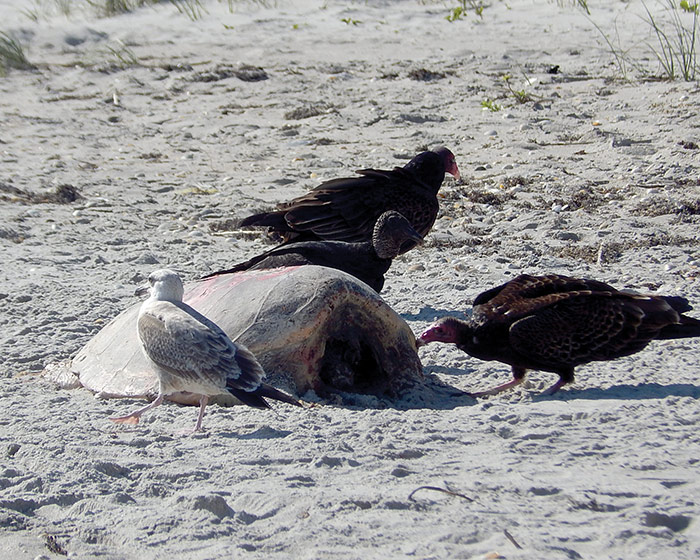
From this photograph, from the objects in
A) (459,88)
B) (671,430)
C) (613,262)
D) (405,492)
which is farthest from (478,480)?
(459,88)

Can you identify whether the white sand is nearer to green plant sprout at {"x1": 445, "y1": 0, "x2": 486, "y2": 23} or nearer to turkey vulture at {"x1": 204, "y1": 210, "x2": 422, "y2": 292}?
green plant sprout at {"x1": 445, "y1": 0, "x2": 486, "y2": 23}

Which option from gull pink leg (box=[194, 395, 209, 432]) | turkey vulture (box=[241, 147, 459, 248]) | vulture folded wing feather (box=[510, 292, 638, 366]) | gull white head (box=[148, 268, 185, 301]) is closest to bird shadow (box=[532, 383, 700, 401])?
vulture folded wing feather (box=[510, 292, 638, 366])

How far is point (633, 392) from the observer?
4.50 meters

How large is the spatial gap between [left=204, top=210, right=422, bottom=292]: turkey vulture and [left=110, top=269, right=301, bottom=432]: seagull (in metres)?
1.26

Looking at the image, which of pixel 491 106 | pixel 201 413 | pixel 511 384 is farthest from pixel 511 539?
pixel 491 106

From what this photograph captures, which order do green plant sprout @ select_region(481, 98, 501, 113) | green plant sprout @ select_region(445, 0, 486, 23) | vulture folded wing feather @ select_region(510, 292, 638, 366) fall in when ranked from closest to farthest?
vulture folded wing feather @ select_region(510, 292, 638, 366) → green plant sprout @ select_region(481, 98, 501, 113) → green plant sprout @ select_region(445, 0, 486, 23)

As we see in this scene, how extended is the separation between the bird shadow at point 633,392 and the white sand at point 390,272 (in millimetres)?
28

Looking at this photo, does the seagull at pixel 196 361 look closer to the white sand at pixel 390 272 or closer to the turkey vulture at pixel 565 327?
the white sand at pixel 390 272

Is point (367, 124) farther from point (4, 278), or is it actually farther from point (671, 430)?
point (671, 430)

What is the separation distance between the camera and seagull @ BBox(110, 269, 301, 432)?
163 inches

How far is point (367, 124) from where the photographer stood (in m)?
9.88

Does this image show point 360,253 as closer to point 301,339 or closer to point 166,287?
point 301,339

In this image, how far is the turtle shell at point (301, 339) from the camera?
4.62m

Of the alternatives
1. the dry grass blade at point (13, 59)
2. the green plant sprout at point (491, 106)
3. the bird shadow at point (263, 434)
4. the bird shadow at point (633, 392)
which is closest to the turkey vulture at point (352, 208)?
the bird shadow at point (633, 392)
